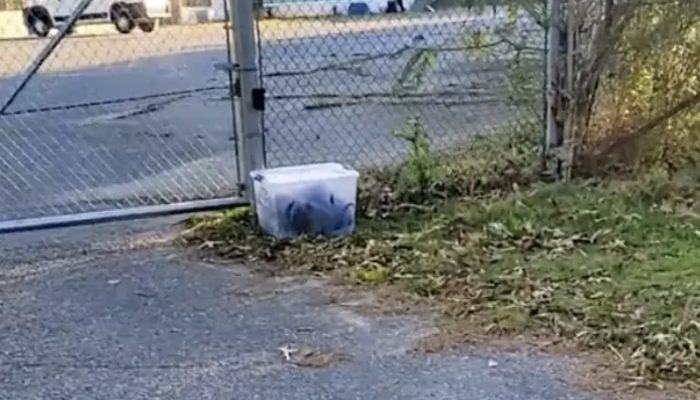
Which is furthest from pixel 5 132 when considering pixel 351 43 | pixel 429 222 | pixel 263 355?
pixel 263 355

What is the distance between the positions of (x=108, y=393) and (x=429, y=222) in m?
2.03

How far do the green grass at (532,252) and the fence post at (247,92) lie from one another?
0.29m

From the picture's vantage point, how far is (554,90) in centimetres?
498

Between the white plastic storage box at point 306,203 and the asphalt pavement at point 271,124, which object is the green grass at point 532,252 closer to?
the white plastic storage box at point 306,203

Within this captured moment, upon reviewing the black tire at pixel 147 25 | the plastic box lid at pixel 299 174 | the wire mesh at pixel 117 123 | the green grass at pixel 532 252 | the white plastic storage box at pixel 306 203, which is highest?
the black tire at pixel 147 25

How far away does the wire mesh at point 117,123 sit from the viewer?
5258 millimetres

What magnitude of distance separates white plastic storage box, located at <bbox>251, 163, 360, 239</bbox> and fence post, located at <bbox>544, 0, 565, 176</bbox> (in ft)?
4.05

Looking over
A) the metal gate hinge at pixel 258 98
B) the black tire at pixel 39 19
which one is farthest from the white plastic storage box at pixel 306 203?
the black tire at pixel 39 19

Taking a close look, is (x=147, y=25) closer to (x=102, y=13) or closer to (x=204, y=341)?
(x=102, y=13)

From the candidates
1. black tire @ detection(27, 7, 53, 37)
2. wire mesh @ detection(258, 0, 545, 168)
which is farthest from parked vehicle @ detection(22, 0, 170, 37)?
wire mesh @ detection(258, 0, 545, 168)

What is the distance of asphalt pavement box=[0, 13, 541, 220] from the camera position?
528 cm

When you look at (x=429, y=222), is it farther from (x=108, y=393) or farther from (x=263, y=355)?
(x=108, y=393)

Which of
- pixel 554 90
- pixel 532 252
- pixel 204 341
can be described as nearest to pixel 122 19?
pixel 554 90

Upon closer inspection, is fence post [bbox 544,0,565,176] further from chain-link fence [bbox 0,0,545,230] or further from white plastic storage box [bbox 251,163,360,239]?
white plastic storage box [bbox 251,163,360,239]
